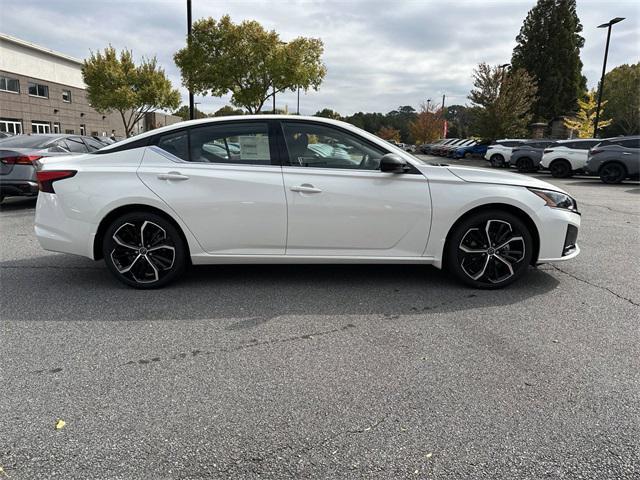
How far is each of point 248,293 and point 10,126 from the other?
144ft

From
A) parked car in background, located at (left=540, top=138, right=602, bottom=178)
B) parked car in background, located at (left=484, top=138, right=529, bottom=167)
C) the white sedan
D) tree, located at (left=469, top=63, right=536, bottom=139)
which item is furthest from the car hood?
tree, located at (left=469, top=63, right=536, bottom=139)

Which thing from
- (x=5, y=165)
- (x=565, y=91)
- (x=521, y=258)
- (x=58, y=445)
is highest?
(x=565, y=91)

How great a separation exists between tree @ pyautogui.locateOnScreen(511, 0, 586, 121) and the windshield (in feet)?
134

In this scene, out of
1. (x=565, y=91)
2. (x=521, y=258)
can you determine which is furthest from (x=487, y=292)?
(x=565, y=91)

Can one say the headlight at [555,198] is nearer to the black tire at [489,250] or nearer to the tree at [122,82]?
the black tire at [489,250]

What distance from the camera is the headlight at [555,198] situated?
4.16 meters

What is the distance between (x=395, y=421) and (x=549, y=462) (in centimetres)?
71

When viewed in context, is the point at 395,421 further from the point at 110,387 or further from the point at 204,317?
the point at 204,317

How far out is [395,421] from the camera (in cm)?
230

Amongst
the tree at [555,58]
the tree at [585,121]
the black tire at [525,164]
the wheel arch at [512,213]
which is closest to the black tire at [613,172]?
the black tire at [525,164]

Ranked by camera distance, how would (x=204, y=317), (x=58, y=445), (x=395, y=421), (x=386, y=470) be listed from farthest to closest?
(x=204, y=317)
(x=395, y=421)
(x=58, y=445)
(x=386, y=470)

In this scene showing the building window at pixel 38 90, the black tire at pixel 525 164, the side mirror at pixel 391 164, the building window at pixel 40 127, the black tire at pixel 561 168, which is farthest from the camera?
the building window at pixel 40 127

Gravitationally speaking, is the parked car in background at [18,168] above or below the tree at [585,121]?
below

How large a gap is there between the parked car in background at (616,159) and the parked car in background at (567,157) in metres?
1.68
